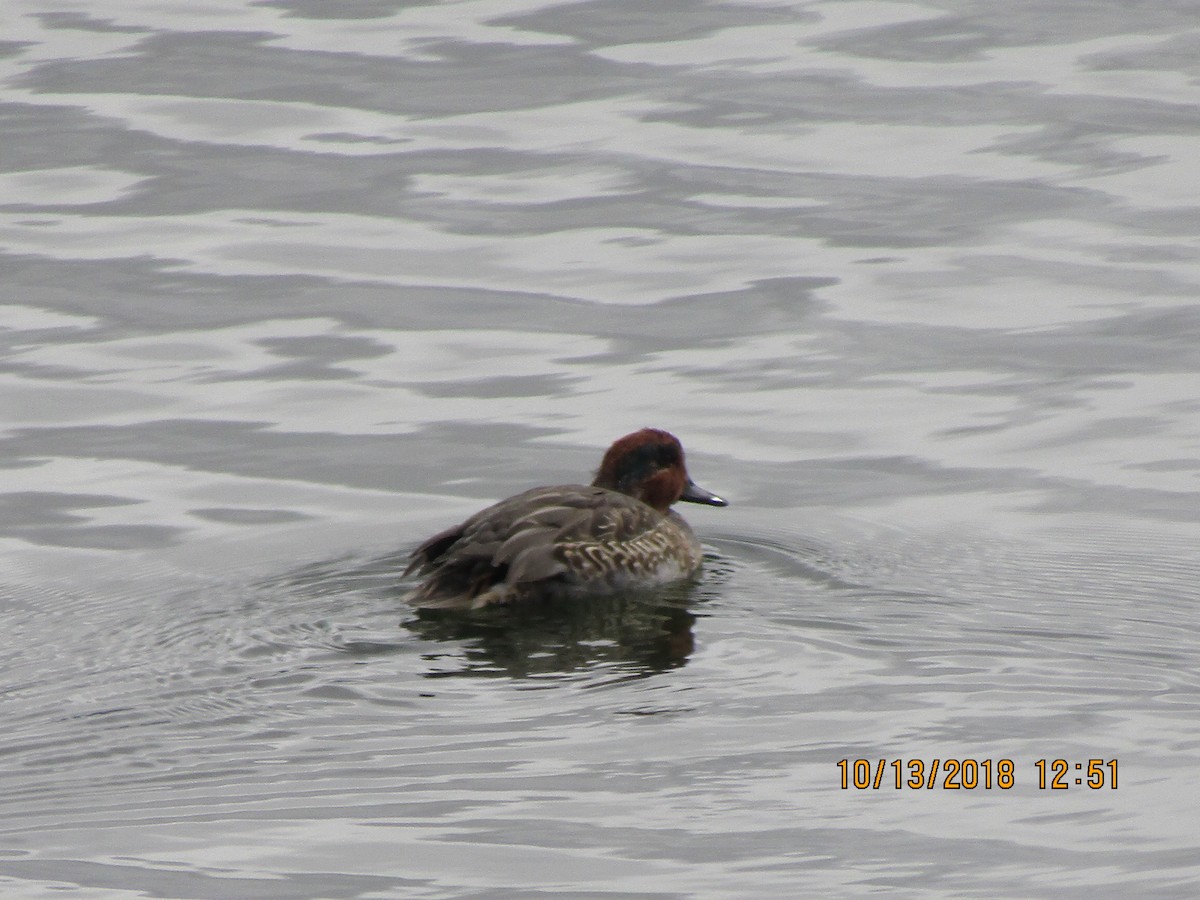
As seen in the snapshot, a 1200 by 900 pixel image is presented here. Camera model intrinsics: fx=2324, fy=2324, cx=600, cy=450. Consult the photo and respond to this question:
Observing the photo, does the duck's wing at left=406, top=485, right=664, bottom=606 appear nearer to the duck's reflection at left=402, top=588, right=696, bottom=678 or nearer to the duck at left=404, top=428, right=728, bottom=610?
the duck at left=404, top=428, right=728, bottom=610

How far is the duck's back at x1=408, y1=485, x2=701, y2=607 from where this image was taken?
9227 millimetres

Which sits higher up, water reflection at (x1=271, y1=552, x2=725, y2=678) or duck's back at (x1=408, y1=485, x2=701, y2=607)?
duck's back at (x1=408, y1=485, x2=701, y2=607)

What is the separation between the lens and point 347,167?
16.1 meters

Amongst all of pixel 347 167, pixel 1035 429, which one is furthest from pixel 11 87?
pixel 1035 429

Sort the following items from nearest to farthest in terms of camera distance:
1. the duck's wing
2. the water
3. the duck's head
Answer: the water
the duck's wing
the duck's head

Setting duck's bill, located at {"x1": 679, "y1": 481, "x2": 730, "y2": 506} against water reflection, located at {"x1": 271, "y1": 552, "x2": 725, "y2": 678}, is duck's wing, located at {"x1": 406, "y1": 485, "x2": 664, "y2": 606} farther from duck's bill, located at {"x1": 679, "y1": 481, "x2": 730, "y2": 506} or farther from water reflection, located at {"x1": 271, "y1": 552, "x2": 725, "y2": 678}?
duck's bill, located at {"x1": 679, "y1": 481, "x2": 730, "y2": 506}

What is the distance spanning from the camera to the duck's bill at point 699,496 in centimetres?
1053

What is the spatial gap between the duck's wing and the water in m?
0.22
